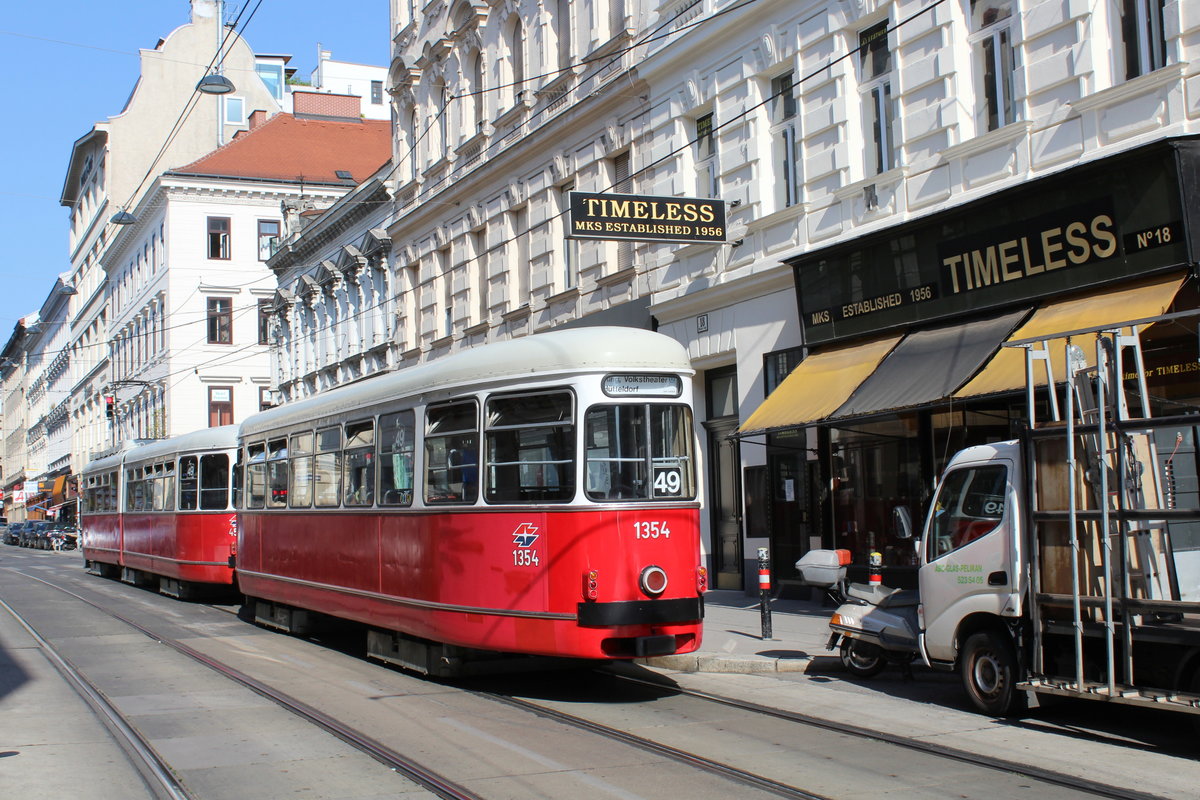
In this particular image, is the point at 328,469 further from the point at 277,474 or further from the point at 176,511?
the point at 176,511

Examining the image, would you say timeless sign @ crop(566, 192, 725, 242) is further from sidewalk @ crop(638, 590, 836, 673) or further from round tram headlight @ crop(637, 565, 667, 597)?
round tram headlight @ crop(637, 565, 667, 597)

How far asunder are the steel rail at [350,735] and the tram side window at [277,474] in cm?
238

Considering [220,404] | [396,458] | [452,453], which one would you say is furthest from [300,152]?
[452,453]

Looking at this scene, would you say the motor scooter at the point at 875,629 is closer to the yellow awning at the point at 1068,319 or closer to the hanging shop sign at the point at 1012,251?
the yellow awning at the point at 1068,319

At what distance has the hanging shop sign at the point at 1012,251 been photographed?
1283 centimetres

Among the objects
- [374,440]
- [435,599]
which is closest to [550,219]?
[374,440]

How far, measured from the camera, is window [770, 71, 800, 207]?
18953 mm

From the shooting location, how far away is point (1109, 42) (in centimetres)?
1374

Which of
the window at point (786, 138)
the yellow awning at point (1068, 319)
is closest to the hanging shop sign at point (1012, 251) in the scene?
the yellow awning at point (1068, 319)

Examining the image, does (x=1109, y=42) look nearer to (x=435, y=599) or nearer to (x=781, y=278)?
(x=781, y=278)

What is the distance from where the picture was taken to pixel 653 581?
34.8ft

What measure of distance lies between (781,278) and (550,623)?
9619mm

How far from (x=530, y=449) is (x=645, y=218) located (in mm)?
7989

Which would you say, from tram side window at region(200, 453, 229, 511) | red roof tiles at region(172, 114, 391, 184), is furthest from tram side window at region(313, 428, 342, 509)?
red roof tiles at region(172, 114, 391, 184)
